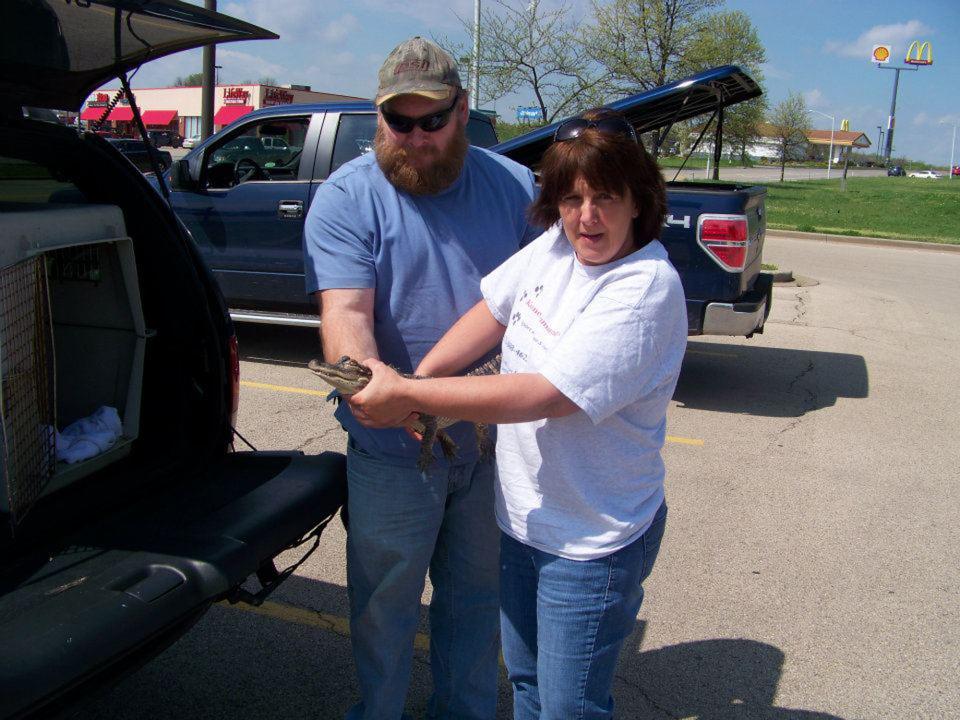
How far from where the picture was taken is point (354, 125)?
671 cm

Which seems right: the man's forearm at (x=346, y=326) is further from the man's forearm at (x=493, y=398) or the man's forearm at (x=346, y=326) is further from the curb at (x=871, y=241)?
the curb at (x=871, y=241)

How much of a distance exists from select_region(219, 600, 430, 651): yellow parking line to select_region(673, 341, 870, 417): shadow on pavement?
3.74 metres

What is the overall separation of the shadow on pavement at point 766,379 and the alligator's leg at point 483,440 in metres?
4.35

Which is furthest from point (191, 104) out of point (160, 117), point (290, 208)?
point (290, 208)

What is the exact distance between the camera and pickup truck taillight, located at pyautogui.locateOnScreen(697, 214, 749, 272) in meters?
6.00

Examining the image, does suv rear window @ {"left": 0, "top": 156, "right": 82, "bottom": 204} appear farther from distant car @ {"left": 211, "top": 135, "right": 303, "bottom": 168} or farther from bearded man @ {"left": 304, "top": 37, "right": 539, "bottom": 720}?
distant car @ {"left": 211, "top": 135, "right": 303, "bottom": 168}

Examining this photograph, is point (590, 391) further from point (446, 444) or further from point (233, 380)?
point (233, 380)

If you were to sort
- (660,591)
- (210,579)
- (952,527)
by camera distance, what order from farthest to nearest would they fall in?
(952,527), (660,591), (210,579)

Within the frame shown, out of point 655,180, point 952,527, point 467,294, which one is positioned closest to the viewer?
Answer: point 655,180

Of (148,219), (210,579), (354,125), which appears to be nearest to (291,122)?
(354,125)

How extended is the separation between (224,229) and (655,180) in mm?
5694

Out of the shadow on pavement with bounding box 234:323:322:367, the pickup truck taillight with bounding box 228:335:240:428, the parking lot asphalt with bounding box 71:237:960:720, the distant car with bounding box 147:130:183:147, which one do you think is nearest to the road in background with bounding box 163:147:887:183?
the distant car with bounding box 147:130:183:147

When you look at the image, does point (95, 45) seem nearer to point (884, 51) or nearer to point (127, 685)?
point (127, 685)

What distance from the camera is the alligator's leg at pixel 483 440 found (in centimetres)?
236
